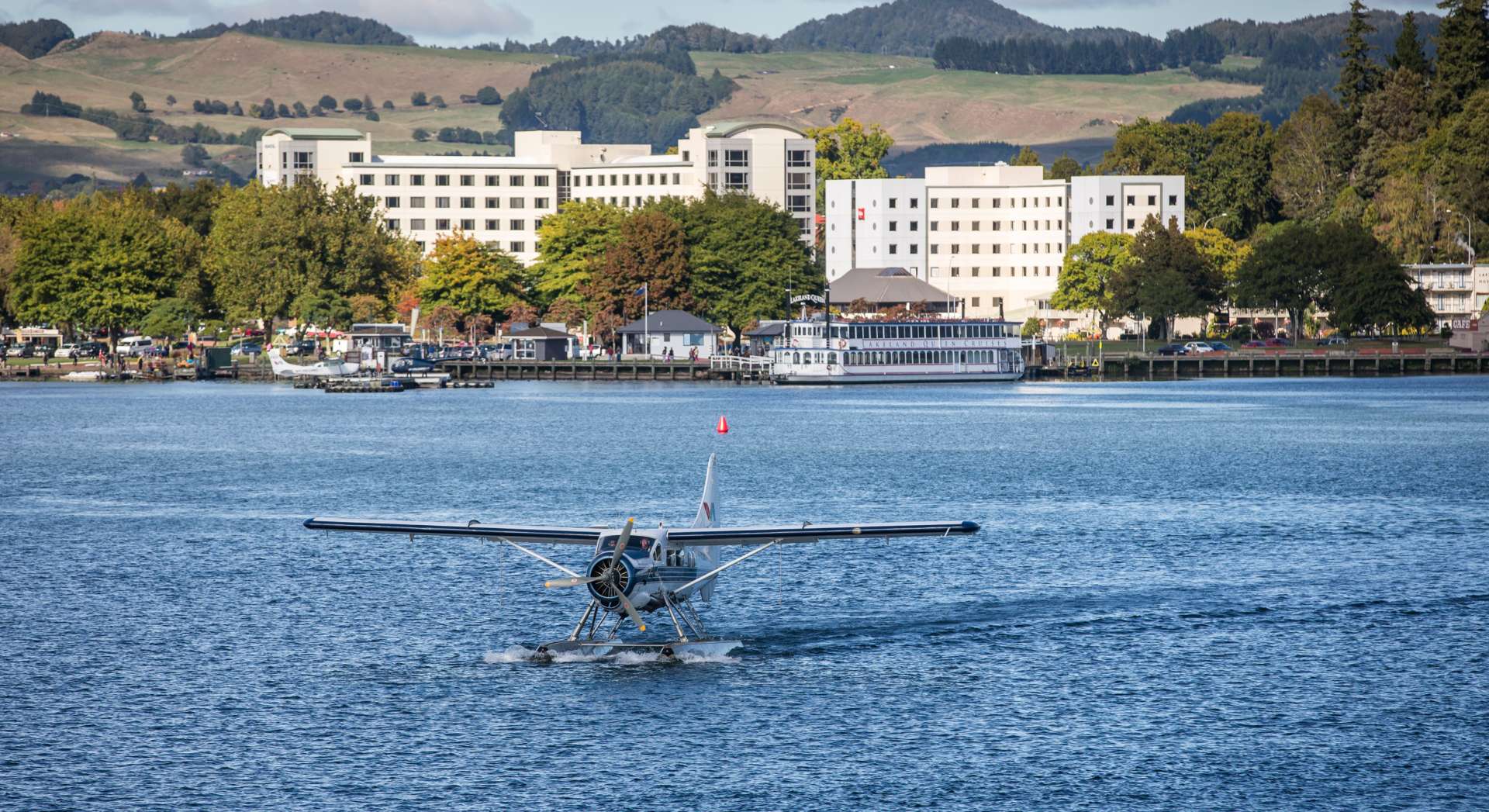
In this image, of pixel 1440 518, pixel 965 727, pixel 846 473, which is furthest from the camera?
pixel 846 473

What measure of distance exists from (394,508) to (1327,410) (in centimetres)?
8409

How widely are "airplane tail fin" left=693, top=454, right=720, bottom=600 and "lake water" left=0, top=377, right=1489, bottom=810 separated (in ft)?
6.13

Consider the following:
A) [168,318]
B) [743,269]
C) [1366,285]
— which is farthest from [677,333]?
[1366,285]

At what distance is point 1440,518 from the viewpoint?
222 feet

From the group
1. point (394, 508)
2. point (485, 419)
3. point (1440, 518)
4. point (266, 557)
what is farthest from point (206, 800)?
point (485, 419)

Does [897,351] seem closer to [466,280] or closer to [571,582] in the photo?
[466,280]

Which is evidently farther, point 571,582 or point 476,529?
point 476,529

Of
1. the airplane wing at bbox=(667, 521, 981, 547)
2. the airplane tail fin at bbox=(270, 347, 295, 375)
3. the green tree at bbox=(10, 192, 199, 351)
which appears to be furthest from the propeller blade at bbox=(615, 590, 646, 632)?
the green tree at bbox=(10, 192, 199, 351)

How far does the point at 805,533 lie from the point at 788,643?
16.1 ft

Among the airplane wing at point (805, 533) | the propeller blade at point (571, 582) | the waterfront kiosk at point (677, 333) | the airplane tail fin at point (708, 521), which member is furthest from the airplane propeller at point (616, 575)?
the waterfront kiosk at point (677, 333)

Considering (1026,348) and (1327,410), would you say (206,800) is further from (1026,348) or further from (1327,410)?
(1026,348)

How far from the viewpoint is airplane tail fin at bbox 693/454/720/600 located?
137 ft

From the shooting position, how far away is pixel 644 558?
37.9m

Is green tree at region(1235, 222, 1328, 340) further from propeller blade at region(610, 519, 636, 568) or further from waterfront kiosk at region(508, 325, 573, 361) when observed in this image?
propeller blade at region(610, 519, 636, 568)
